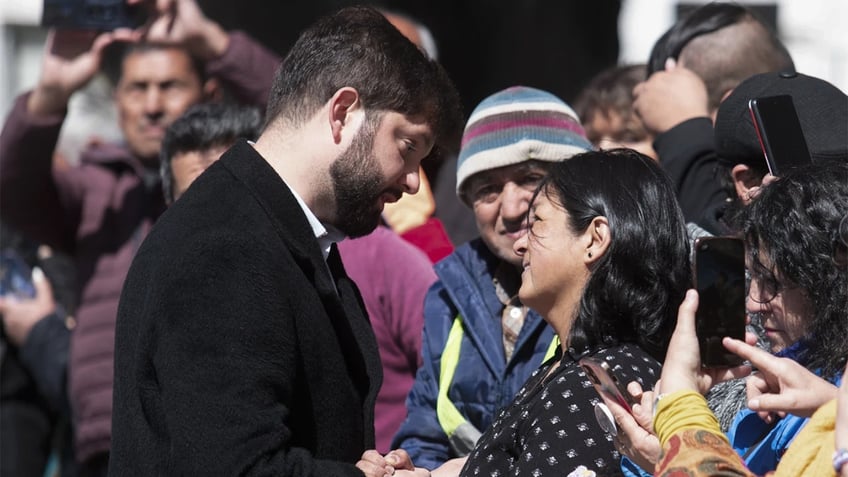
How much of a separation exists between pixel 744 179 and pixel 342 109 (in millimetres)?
1099

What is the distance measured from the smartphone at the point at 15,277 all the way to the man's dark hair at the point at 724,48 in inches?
118

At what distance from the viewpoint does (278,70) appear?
2756 mm

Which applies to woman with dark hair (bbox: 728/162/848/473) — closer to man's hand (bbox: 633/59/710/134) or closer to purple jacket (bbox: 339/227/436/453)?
man's hand (bbox: 633/59/710/134)

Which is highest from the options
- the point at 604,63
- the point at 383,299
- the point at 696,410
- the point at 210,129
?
the point at 696,410

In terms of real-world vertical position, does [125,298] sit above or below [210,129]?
above

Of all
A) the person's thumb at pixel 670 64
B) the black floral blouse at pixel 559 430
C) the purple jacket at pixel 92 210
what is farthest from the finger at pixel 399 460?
the purple jacket at pixel 92 210

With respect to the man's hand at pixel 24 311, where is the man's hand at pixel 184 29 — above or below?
above

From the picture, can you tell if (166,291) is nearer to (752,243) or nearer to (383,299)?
(752,243)

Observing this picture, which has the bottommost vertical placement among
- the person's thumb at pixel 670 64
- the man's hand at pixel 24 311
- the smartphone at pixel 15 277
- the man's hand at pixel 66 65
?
the man's hand at pixel 24 311

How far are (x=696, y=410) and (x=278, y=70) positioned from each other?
1.17 meters

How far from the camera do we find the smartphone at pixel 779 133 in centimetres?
277

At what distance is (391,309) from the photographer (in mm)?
3844

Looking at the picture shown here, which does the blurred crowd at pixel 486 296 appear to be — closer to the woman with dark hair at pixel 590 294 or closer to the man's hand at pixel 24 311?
the woman with dark hair at pixel 590 294

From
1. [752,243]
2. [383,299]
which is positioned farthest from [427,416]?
Result: [752,243]
